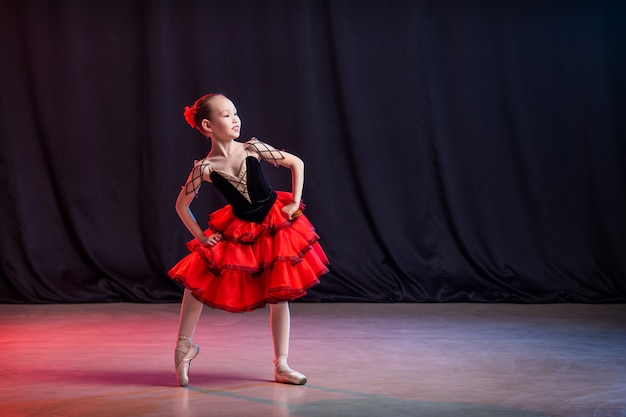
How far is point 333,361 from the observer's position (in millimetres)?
3928

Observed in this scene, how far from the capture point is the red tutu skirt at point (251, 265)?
340 centimetres

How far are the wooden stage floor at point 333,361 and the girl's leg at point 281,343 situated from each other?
0.04 meters

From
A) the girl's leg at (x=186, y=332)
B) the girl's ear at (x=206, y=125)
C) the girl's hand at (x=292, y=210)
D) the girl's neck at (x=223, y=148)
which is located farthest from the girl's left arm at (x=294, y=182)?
the girl's leg at (x=186, y=332)

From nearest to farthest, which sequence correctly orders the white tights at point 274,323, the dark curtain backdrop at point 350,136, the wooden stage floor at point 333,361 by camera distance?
1. the wooden stage floor at point 333,361
2. the white tights at point 274,323
3. the dark curtain backdrop at point 350,136

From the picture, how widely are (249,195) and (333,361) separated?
88 centimetres

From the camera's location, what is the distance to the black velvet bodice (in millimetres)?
3496

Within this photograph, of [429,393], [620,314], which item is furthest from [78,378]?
[620,314]

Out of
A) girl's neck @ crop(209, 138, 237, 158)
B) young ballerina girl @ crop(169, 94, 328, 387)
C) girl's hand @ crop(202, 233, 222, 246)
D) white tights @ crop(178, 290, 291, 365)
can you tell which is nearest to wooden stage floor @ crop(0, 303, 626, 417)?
white tights @ crop(178, 290, 291, 365)

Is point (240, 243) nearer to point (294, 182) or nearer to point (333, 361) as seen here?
point (294, 182)

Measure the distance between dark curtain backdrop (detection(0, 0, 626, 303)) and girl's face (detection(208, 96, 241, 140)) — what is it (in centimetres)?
226

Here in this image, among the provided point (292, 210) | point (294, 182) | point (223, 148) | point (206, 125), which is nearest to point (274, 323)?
point (292, 210)

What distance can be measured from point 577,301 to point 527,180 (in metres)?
0.79

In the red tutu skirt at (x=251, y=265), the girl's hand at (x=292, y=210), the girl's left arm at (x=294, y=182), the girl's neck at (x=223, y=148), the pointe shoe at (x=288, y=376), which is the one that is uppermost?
the girl's neck at (x=223, y=148)

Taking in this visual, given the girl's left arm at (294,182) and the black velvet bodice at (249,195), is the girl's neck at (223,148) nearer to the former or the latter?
the black velvet bodice at (249,195)
